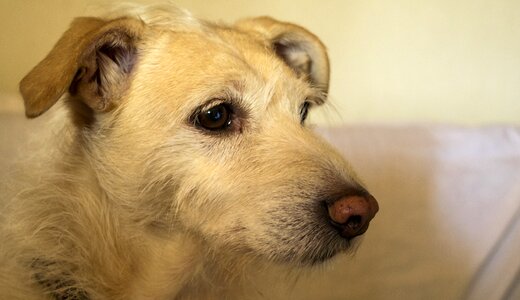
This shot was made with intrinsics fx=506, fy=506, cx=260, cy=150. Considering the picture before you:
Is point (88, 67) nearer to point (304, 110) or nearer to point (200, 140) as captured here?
point (200, 140)

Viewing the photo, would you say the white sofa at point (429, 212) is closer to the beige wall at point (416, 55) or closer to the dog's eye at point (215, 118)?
the beige wall at point (416, 55)

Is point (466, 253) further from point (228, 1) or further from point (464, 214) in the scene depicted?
point (228, 1)

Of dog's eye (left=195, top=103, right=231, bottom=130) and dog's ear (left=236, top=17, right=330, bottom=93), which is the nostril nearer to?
dog's eye (left=195, top=103, right=231, bottom=130)

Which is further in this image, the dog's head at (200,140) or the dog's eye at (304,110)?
the dog's eye at (304,110)

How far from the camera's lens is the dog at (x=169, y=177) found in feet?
3.50

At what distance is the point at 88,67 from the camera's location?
1.12 m

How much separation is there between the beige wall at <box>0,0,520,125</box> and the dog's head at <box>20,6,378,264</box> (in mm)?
1018

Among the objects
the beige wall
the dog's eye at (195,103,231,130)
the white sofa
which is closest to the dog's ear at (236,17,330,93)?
the dog's eye at (195,103,231,130)

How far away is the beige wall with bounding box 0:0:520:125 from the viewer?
2270mm

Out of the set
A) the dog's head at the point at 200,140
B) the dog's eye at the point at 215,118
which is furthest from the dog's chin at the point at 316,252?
the dog's eye at the point at 215,118

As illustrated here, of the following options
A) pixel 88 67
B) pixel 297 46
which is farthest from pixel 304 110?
pixel 88 67

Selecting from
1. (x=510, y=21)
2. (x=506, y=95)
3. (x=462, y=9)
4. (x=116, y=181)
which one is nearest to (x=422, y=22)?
(x=462, y=9)

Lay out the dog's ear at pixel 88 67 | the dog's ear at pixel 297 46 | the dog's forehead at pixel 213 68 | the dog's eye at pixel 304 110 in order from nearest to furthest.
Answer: the dog's ear at pixel 88 67 < the dog's forehead at pixel 213 68 < the dog's eye at pixel 304 110 < the dog's ear at pixel 297 46

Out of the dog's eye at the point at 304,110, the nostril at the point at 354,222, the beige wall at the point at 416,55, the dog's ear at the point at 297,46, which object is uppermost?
the beige wall at the point at 416,55
